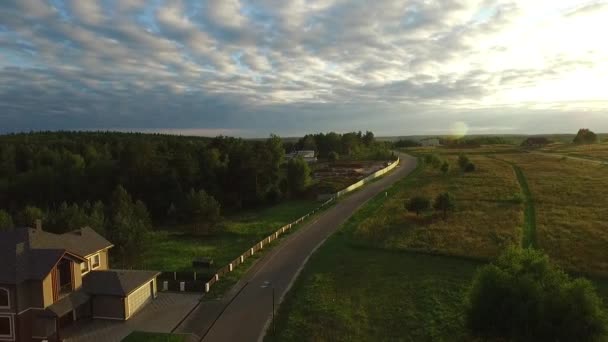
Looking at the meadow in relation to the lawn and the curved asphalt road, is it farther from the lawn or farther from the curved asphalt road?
the lawn

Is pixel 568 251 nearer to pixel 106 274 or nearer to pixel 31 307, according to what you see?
pixel 106 274

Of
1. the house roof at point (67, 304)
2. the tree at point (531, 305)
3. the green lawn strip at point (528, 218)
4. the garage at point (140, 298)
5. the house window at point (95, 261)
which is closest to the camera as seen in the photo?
the tree at point (531, 305)

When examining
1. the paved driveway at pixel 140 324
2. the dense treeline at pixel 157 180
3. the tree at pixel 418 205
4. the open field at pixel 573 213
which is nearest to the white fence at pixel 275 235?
the paved driveway at pixel 140 324

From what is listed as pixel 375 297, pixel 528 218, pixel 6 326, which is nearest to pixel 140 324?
pixel 6 326

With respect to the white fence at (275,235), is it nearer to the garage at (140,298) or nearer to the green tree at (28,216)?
the garage at (140,298)

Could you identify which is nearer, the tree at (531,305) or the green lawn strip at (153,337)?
the tree at (531,305)

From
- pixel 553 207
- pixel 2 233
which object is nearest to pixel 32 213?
pixel 2 233

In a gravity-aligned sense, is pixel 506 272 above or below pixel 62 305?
above
